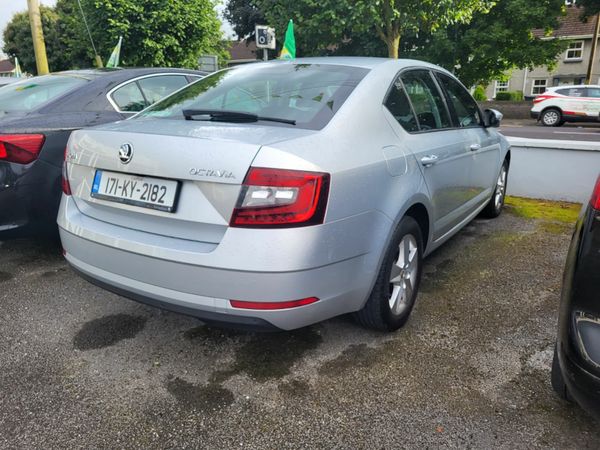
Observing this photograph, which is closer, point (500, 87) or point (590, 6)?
point (590, 6)

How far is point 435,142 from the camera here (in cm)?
302

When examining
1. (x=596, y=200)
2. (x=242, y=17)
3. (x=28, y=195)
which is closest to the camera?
(x=596, y=200)

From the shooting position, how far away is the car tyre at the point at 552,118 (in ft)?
66.2

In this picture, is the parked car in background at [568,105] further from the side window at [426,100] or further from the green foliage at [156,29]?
the side window at [426,100]

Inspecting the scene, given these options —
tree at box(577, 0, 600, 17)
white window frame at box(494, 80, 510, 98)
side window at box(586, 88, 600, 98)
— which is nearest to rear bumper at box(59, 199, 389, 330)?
side window at box(586, 88, 600, 98)

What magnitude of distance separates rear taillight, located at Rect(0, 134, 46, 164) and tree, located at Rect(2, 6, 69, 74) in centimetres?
3362

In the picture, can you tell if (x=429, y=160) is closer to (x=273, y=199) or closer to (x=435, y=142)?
(x=435, y=142)

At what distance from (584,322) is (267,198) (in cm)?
118

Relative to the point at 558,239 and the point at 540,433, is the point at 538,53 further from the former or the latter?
the point at 540,433

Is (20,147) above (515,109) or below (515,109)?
above

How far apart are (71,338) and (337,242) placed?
169 cm

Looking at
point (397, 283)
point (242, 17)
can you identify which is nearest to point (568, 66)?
point (242, 17)

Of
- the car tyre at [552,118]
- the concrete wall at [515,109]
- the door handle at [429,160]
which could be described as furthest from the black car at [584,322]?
the concrete wall at [515,109]

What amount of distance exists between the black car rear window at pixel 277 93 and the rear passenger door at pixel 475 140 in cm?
122
